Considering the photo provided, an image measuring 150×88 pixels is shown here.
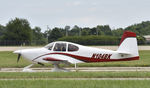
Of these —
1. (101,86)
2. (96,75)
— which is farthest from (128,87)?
(96,75)

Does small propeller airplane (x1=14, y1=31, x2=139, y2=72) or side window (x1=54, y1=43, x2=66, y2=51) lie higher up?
side window (x1=54, y1=43, x2=66, y2=51)

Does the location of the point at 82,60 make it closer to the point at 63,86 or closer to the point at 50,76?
the point at 50,76

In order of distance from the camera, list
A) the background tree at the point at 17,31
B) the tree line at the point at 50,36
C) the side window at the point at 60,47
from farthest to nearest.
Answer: the background tree at the point at 17,31 < the tree line at the point at 50,36 < the side window at the point at 60,47

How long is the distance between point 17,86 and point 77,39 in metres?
46.4

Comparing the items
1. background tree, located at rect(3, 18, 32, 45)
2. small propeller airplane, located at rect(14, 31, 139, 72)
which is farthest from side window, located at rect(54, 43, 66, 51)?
background tree, located at rect(3, 18, 32, 45)

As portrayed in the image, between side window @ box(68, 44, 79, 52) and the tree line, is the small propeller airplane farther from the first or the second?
the tree line

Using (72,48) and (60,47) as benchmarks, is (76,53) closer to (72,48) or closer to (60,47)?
(72,48)

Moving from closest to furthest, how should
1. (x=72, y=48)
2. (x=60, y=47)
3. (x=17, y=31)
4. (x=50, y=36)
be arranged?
(x=60, y=47) → (x=72, y=48) → (x=17, y=31) → (x=50, y=36)

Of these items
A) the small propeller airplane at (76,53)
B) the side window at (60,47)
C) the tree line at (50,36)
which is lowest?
the small propeller airplane at (76,53)

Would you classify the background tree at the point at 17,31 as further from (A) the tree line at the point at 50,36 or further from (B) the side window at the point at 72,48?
(B) the side window at the point at 72,48

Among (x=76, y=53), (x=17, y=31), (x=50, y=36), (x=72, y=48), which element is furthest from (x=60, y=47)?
(x=50, y=36)

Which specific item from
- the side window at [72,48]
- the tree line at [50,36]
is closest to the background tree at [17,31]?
the tree line at [50,36]

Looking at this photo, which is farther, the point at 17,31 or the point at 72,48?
the point at 17,31

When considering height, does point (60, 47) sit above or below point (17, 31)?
below
